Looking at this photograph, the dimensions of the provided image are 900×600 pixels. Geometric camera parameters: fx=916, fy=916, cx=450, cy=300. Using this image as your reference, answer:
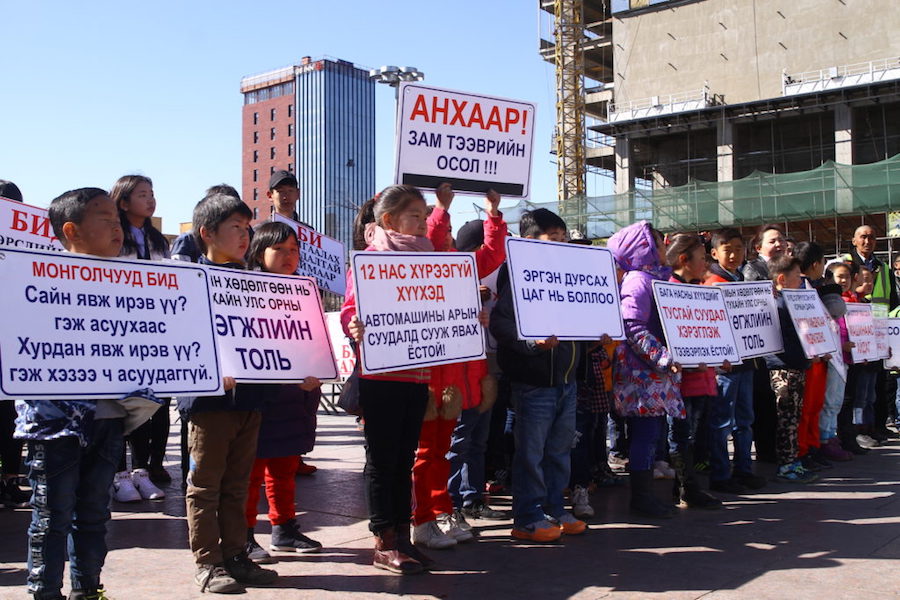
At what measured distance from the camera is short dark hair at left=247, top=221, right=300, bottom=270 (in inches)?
191

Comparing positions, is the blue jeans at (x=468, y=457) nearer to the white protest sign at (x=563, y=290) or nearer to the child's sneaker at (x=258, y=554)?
the white protest sign at (x=563, y=290)

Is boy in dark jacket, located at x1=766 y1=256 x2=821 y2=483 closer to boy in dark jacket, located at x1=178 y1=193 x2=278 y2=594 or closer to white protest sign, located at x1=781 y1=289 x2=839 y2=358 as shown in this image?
white protest sign, located at x1=781 y1=289 x2=839 y2=358

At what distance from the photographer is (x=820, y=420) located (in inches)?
317

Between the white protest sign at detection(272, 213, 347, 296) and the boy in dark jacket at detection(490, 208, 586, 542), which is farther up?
the white protest sign at detection(272, 213, 347, 296)

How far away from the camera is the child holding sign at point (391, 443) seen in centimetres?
457

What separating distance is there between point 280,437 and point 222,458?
0.65 meters

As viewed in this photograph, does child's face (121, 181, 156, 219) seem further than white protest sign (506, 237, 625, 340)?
Yes

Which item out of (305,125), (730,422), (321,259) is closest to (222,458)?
(730,422)

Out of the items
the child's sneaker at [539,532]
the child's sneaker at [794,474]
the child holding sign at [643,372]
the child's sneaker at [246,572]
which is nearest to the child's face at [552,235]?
the child holding sign at [643,372]

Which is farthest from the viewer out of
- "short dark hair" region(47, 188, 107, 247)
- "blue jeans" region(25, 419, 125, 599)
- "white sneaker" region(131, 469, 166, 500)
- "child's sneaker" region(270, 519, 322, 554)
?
"white sneaker" region(131, 469, 166, 500)

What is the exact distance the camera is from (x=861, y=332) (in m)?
8.79

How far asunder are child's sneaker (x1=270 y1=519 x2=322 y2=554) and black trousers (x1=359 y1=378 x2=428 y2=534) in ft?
1.63

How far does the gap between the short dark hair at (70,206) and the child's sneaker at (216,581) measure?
5.20 feet

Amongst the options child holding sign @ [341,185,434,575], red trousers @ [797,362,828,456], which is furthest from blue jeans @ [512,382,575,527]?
red trousers @ [797,362,828,456]
